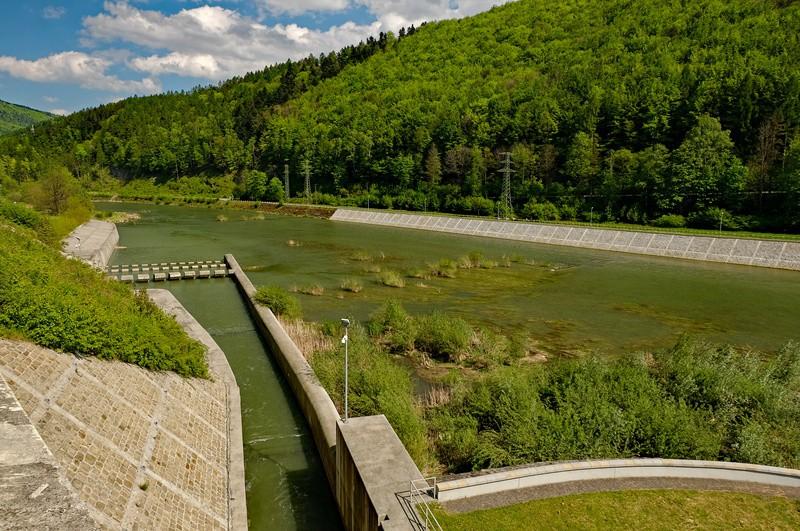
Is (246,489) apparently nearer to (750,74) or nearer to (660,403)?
(660,403)

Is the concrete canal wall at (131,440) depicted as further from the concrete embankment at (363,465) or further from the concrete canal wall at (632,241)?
the concrete canal wall at (632,241)

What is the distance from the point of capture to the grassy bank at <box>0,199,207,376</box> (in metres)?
11.6

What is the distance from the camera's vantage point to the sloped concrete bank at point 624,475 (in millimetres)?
9398

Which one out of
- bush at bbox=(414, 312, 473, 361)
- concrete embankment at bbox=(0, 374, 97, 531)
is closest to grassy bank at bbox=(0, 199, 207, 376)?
concrete embankment at bbox=(0, 374, 97, 531)

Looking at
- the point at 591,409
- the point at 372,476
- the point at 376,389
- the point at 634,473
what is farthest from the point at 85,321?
the point at 634,473

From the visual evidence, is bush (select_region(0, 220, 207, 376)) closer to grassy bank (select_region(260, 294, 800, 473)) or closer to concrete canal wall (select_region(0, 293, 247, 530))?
concrete canal wall (select_region(0, 293, 247, 530))

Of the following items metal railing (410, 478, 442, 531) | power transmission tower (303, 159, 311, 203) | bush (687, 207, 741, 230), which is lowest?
metal railing (410, 478, 442, 531)

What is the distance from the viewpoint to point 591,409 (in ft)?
39.9

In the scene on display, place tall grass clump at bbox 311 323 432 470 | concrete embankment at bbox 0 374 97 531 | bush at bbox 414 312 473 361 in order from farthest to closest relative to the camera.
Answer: bush at bbox 414 312 473 361, tall grass clump at bbox 311 323 432 470, concrete embankment at bbox 0 374 97 531

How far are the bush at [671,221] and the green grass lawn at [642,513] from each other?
56.2 m

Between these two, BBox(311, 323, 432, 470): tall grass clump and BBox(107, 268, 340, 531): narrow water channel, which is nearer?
BBox(107, 268, 340, 531): narrow water channel

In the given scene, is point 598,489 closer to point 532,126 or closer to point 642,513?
point 642,513

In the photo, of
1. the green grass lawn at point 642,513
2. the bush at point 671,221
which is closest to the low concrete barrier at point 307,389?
the green grass lawn at point 642,513

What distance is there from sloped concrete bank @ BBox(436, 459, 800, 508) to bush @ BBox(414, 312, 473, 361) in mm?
9822
